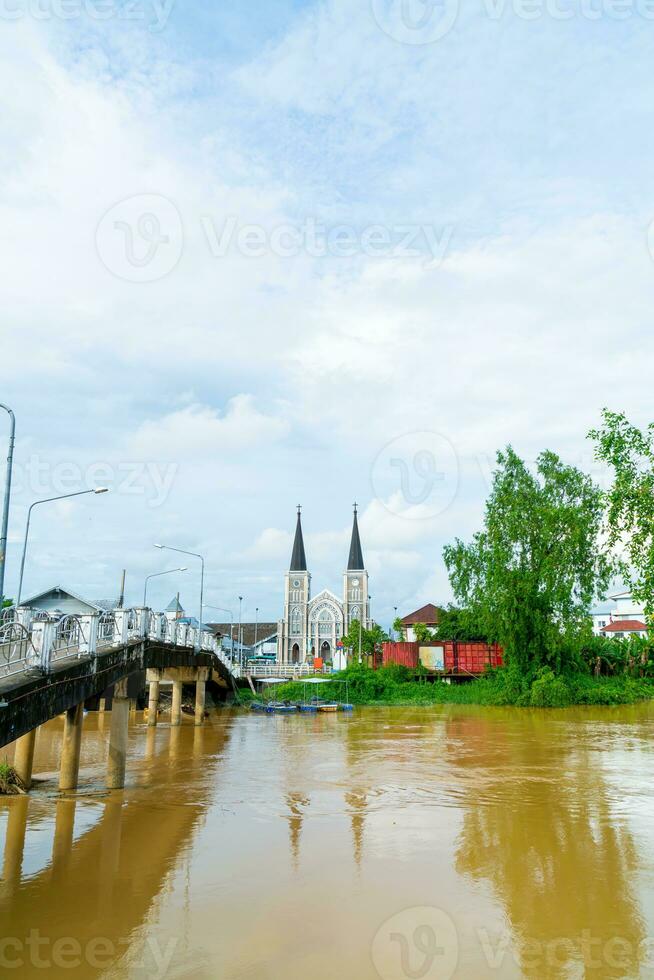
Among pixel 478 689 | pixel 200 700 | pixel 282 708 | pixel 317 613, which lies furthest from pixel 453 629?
pixel 317 613

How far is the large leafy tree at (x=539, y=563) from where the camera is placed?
4666 centimetres

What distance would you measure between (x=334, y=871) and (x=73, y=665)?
6.03 meters

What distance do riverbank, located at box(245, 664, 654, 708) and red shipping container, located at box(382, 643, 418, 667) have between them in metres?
2.17

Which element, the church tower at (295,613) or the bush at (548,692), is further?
the church tower at (295,613)

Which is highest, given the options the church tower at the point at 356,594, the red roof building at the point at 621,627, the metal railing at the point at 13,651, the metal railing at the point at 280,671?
the church tower at the point at 356,594

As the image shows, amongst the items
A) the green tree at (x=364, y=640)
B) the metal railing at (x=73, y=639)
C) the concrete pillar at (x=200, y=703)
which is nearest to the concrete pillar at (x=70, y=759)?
the metal railing at (x=73, y=639)

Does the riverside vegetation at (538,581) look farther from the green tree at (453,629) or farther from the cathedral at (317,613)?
the cathedral at (317,613)

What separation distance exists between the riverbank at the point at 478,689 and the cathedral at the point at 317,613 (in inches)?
2698

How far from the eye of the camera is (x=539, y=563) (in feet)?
156

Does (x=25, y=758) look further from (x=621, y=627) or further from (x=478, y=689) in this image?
(x=621, y=627)

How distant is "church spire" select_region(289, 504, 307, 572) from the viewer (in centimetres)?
13588

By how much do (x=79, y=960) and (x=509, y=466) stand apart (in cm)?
4438

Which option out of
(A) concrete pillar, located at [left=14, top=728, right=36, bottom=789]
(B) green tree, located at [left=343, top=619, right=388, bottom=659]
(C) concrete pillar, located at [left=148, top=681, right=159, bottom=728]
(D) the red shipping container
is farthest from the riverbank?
(A) concrete pillar, located at [left=14, top=728, right=36, bottom=789]

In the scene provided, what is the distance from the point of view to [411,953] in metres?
9.09
